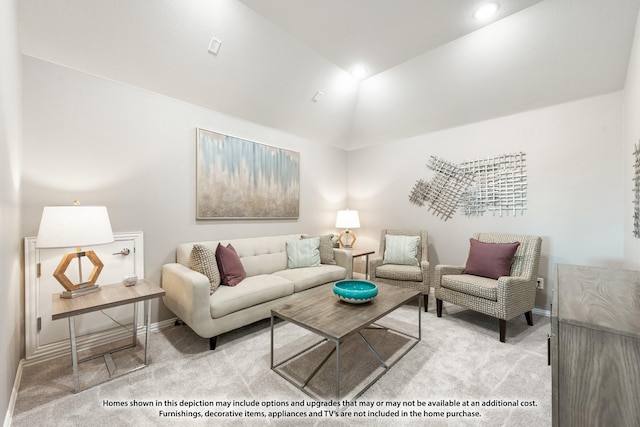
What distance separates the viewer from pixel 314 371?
69.7 inches

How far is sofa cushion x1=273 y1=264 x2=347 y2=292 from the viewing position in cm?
273

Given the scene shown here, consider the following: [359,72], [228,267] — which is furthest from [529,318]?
[359,72]

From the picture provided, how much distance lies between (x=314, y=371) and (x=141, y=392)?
109 centimetres

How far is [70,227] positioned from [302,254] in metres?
2.13

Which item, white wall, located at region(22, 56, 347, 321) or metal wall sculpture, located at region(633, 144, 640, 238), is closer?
metal wall sculpture, located at region(633, 144, 640, 238)

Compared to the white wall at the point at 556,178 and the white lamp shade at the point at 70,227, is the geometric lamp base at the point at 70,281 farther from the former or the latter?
the white wall at the point at 556,178

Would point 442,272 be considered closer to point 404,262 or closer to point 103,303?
point 404,262

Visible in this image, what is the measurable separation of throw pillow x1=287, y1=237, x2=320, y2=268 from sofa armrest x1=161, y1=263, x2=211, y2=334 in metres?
1.25

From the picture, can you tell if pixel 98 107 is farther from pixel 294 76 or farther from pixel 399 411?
pixel 399 411

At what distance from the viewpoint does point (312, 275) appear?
287 cm

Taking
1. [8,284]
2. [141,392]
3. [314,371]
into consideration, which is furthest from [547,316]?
[8,284]

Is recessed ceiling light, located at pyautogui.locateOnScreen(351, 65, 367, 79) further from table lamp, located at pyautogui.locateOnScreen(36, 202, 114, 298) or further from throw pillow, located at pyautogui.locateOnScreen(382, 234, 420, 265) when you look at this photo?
table lamp, located at pyautogui.locateOnScreen(36, 202, 114, 298)

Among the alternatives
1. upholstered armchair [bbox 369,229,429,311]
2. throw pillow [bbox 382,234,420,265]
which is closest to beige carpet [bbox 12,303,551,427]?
upholstered armchair [bbox 369,229,429,311]

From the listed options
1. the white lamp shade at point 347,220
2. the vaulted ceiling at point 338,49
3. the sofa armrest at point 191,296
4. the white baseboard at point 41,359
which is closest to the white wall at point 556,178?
the vaulted ceiling at point 338,49
